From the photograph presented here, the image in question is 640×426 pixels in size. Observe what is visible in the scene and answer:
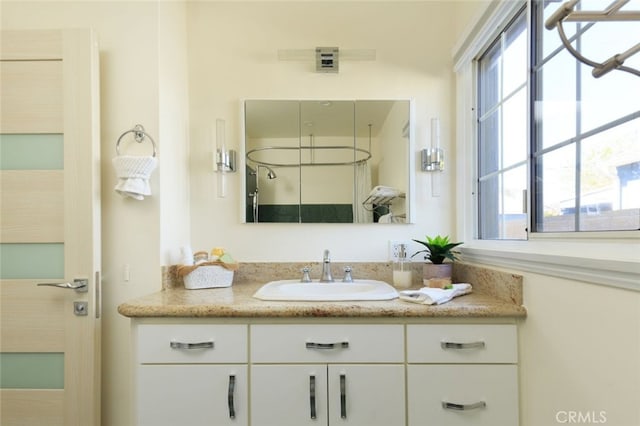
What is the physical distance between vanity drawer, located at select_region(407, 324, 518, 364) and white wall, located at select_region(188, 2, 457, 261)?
69 cm

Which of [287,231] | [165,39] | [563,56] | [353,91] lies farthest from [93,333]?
[563,56]

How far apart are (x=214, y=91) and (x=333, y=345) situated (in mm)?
1444

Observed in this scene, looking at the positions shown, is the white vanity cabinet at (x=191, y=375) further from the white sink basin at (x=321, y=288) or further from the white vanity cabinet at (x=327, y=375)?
the white sink basin at (x=321, y=288)

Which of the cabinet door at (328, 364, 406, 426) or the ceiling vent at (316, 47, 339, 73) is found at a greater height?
the ceiling vent at (316, 47, 339, 73)

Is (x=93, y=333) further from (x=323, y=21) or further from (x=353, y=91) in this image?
(x=323, y=21)

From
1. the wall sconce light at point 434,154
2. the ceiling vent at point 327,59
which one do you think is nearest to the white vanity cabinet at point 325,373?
the wall sconce light at point 434,154

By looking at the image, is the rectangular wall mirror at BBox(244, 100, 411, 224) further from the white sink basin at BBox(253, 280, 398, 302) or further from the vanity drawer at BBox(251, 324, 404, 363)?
the vanity drawer at BBox(251, 324, 404, 363)

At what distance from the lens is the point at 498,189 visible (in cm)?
149

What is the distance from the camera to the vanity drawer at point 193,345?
3.67 ft

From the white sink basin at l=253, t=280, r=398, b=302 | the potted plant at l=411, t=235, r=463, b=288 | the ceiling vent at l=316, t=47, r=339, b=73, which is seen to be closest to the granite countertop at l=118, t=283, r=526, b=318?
the white sink basin at l=253, t=280, r=398, b=302

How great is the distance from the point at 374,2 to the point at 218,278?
1.69 m

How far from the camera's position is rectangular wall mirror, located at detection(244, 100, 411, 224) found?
1.70 m

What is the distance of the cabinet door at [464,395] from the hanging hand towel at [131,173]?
1.31 meters
